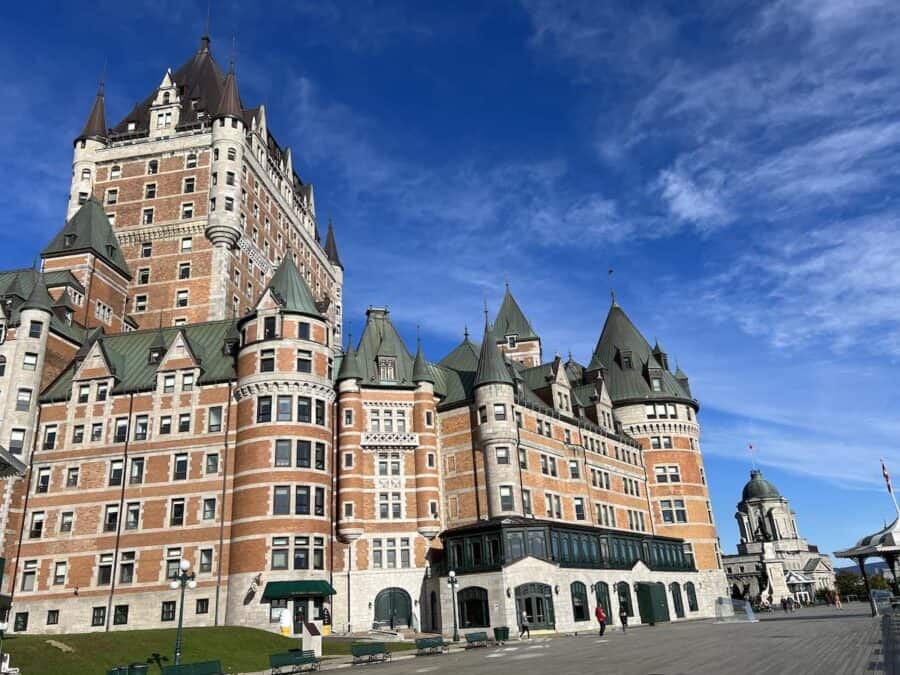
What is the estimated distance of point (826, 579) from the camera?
13888 centimetres

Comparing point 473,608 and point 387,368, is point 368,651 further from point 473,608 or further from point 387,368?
point 387,368

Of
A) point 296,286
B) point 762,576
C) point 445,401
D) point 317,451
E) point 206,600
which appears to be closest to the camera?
point 206,600

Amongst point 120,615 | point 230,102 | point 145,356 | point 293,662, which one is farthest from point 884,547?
point 230,102

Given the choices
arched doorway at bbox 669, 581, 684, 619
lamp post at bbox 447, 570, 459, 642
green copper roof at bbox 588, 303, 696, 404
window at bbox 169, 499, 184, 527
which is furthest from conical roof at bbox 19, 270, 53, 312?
arched doorway at bbox 669, 581, 684, 619

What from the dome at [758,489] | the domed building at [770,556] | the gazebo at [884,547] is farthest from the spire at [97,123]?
the dome at [758,489]

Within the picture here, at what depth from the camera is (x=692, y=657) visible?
26016mm

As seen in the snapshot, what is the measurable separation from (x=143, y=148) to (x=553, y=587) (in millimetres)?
63702

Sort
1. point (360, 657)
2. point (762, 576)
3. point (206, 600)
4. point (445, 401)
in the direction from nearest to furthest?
point (360, 657) < point (206, 600) < point (445, 401) < point (762, 576)

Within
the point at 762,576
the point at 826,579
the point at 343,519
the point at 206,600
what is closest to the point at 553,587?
the point at 343,519

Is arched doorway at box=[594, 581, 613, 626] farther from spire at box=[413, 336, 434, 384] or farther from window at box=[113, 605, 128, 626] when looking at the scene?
window at box=[113, 605, 128, 626]

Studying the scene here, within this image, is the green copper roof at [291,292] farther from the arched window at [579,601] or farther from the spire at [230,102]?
the spire at [230,102]

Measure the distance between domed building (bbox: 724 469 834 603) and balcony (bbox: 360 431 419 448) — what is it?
260 ft

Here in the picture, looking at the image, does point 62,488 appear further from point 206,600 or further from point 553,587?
point 553,587

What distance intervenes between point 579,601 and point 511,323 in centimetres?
4601
